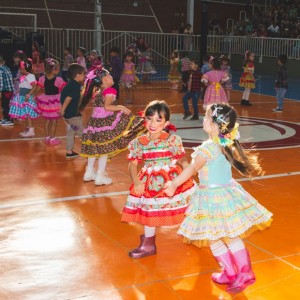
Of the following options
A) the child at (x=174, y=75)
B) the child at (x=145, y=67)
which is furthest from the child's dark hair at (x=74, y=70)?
the child at (x=145, y=67)

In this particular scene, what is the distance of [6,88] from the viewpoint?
11523mm

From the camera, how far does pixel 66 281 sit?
4.47 metres

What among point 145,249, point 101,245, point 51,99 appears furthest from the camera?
point 51,99

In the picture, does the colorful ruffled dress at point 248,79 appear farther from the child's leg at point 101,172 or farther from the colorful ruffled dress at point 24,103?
the child's leg at point 101,172

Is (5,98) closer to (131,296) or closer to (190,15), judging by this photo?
(131,296)

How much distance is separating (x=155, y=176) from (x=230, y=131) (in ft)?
3.02

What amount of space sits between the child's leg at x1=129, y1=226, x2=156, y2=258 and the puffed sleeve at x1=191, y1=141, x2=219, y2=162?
3.67 ft

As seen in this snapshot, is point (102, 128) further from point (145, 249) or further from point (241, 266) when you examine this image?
point (241, 266)

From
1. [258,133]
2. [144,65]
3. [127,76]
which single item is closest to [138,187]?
[258,133]

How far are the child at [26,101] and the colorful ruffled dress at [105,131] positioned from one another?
340cm

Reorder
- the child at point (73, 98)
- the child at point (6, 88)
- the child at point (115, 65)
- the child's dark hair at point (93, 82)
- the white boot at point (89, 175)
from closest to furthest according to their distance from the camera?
the child's dark hair at point (93, 82)
the white boot at point (89, 175)
the child at point (73, 98)
the child at point (6, 88)
the child at point (115, 65)

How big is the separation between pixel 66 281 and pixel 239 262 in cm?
143

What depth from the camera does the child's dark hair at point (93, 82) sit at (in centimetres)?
715

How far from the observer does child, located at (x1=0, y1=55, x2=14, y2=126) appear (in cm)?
1146
